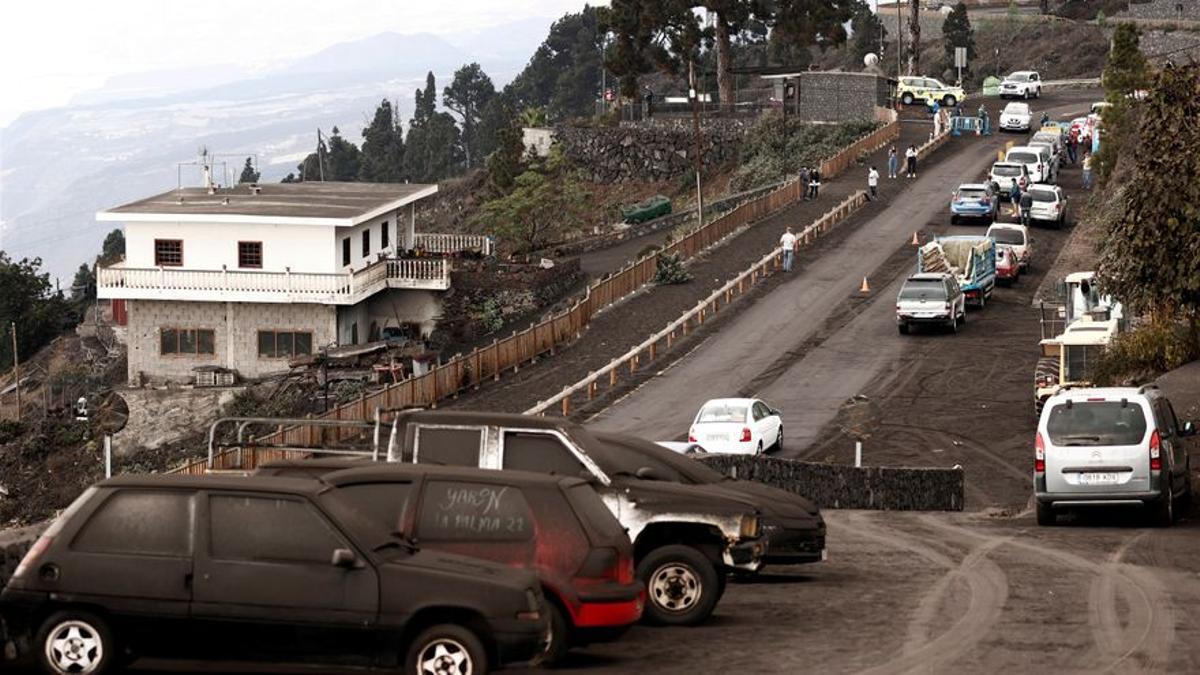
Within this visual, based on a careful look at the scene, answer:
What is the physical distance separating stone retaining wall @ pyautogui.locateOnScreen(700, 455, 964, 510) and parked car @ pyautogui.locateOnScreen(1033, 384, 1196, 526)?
185 inches

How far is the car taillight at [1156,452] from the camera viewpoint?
2583 cm

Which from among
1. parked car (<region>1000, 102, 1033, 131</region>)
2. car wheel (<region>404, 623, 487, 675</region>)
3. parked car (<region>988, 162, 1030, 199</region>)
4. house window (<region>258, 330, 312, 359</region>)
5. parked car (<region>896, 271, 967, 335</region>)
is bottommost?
house window (<region>258, 330, 312, 359</region>)

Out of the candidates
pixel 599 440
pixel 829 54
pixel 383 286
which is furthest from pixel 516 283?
pixel 829 54

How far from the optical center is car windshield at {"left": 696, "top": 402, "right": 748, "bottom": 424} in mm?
38781

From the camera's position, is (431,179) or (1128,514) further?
(431,179)

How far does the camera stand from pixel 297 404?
6150cm

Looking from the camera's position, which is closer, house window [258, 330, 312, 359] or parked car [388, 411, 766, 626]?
parked car [388, 411, 766, 626]

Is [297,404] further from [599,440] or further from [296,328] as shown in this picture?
[599,440]

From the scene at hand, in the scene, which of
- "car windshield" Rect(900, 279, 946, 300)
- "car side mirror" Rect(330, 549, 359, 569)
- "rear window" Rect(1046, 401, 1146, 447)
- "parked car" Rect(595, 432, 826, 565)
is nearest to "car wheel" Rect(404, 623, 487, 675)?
"car side mirror" Rect(330, 549, 359, 569)

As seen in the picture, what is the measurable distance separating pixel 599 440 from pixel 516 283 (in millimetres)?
53707

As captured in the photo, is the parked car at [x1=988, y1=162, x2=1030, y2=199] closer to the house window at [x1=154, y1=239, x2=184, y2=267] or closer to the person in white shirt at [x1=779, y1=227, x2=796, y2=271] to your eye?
the person in white shirt at [x1=779, y1=227, x2=796, y2=271]

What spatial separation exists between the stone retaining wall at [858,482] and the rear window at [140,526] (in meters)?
15.3

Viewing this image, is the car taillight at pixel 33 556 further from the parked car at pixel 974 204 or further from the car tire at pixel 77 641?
the parked car at pixel 974 204

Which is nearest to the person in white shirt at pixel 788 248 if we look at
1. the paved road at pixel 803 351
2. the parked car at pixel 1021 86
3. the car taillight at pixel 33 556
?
the paved road at pixel 803 351
